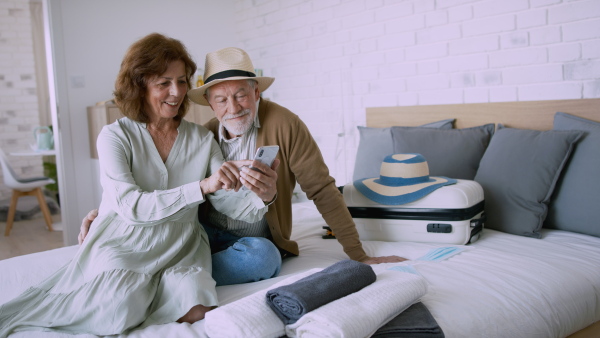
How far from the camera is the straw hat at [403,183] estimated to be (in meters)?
2.21

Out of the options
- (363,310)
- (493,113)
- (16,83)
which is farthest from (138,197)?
(16,83)

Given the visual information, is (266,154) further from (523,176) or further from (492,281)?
(523,176)

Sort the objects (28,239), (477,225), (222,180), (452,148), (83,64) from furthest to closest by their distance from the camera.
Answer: (28,239)
(83,64)
(452,148)
(477,225)
(222,180)

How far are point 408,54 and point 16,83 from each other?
490cm

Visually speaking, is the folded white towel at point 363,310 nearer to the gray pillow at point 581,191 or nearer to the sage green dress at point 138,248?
the sage green dress at point 138,248

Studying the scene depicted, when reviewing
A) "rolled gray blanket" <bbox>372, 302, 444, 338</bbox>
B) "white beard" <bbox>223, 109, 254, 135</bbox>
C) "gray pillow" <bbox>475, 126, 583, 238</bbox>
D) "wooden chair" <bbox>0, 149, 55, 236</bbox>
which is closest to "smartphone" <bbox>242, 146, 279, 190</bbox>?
"white beard" <bbox>223, 109, 254, 135</bbox>

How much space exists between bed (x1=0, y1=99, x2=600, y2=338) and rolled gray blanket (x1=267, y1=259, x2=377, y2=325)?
0.42 feet

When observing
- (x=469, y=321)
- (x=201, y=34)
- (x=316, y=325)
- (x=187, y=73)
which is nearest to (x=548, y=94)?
(x=469, y=321)

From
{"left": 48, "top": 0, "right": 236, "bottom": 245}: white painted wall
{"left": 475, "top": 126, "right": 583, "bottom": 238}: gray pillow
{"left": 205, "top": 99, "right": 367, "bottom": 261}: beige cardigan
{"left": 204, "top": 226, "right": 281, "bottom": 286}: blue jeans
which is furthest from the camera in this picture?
{"left": 48, "top": 0, "right": 236, "bottom": 245}: white painted wall

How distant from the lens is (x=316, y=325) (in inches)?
49.1

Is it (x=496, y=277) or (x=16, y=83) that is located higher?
(x=16, y=83)

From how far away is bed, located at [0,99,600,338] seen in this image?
1484mm

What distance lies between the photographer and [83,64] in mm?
4129

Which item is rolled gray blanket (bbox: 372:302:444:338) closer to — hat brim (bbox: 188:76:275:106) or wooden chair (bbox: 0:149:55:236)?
hat brim (bbox: 188:76:275:106)
